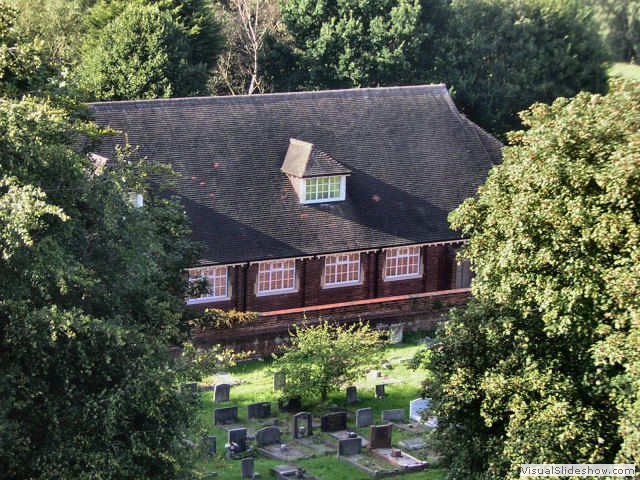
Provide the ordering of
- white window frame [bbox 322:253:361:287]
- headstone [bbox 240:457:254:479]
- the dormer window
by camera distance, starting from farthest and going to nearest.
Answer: the dormer window < white window frame [bbox 322:253:361:287] < headstone [bbox 240:457:254:479]

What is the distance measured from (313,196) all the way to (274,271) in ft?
11.7

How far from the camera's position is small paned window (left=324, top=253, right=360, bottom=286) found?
40281 mm

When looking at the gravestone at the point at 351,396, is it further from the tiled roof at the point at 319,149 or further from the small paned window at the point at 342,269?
the small paned window at the point at 342,269

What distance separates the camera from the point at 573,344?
71.3 feet

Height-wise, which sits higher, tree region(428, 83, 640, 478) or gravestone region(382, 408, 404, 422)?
tree region(428, 83, 640, 478)

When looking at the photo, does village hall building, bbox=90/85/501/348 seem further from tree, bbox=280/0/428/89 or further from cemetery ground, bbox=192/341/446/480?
tree, bbox=280/0/428/89

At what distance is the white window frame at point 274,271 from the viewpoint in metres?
39.0

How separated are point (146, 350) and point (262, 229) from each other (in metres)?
18.5

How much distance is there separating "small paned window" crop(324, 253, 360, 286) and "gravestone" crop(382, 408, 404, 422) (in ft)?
29.2

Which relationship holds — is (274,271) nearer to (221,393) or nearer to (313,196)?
(313,196)

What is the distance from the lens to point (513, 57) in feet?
200

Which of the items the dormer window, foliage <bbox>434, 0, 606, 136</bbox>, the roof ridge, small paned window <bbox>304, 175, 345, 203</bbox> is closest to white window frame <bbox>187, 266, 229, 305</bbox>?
the dormer window

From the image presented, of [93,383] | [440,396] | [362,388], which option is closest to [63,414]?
[93,383]

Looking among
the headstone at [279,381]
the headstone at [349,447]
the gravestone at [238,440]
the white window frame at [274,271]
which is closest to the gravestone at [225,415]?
the gravestone at [238,440]
